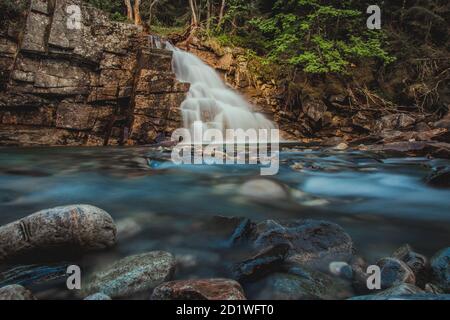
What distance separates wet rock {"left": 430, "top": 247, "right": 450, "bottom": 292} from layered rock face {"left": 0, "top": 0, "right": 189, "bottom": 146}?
9944mm

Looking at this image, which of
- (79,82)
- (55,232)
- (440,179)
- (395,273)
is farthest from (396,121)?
(55,232)

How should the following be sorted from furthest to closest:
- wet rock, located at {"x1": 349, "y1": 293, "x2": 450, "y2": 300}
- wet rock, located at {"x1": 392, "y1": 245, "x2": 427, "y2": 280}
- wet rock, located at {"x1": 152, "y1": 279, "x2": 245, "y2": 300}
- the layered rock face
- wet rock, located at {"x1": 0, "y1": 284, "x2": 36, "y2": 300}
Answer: the layered rock face < wet rock, located at {"x1": 392, "y1": 245, "x2": 427, "y2": 280} < wet rock, located at {"x1": 152, "y1": 279, "x2": 245, "y2": 300} < wet rock, located at {"x1": 0, "y1": 284, "x2": 36, "y2": 300} < wet rock, located at {"x1": 349, "y1": 293, "x2": 450, "y2": 300}

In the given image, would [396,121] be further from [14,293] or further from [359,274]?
[14,293]

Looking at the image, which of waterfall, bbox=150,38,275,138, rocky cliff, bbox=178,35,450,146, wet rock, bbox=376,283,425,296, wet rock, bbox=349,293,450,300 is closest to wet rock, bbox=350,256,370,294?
wet rock, bbox=376,283,425,296

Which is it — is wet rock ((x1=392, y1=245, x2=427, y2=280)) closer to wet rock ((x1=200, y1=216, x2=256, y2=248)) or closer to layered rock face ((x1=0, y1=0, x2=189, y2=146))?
wet rock ((x1=200, y1=216, x2=256, y2=248))

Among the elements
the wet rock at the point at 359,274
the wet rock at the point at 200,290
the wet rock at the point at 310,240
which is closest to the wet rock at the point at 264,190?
the wet rock at the point at 310,240

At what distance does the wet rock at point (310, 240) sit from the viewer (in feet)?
9.74

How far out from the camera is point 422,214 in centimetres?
438

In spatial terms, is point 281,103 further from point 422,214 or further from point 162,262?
point 162,262

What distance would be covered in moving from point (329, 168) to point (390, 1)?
13621mm

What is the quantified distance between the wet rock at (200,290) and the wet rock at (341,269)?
96 cm

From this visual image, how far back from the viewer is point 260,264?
2707 millimetres

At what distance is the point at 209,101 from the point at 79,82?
15.7 feet

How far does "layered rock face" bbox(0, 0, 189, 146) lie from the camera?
11227 mm
